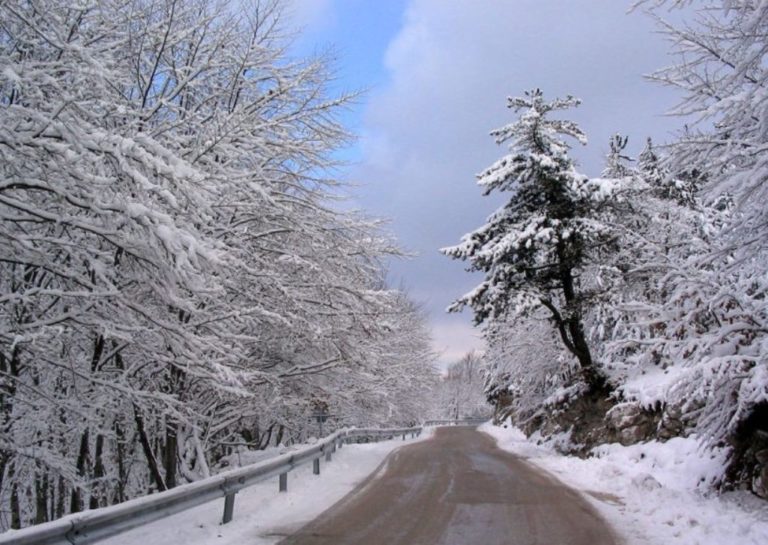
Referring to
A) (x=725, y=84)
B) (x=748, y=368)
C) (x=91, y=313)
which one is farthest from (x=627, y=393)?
(x=91, y=313)

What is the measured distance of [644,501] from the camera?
9883mm

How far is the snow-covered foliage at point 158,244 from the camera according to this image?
5.59 meters

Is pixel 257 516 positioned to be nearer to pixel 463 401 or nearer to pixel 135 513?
pixel 135 513

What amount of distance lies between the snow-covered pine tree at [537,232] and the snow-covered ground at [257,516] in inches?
337

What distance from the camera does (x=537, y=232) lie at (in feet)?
62.6

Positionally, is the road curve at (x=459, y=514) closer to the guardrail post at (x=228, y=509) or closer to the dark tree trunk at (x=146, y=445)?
the guardrail post at (x=228, y=509)

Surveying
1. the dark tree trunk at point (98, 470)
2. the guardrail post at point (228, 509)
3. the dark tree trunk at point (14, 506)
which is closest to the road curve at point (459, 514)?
the guardrail post at point (228, 509)

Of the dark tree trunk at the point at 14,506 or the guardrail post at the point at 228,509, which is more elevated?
the guardrail post at the point at 228,509

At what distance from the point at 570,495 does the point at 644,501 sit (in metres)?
1.53

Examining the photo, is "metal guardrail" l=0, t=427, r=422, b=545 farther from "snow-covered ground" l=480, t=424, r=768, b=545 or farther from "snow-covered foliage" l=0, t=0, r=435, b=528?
"snow-covered ground" l=480, t=424, r=768, b=545

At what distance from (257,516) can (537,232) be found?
13.0 meters

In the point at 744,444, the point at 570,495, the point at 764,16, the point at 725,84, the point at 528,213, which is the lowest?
the point at 570,495

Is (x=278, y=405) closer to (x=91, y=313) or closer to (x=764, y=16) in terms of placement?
(x=91, y=313)

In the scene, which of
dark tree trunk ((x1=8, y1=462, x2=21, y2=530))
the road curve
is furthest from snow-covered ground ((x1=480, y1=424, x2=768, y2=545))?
dark tree trunk ((x1=8, y1=462, x2=21, y2=530))
